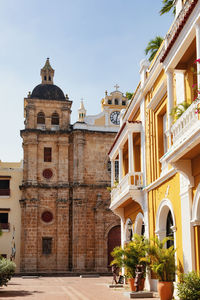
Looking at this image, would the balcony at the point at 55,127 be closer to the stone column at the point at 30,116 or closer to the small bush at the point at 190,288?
the stone column at the point at 30,116

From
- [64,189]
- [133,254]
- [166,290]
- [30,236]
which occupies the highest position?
[64,189]

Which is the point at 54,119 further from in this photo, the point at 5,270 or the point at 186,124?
the point at 186,124

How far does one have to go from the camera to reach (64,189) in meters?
41.0

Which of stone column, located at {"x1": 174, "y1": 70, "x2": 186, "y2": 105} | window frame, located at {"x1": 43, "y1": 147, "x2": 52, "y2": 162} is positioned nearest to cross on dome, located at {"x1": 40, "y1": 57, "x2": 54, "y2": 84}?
window frame, located at {"x1": 43, "y1": 147, "x2": 52, "y2": 162}

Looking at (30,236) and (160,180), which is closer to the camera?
(160,180)

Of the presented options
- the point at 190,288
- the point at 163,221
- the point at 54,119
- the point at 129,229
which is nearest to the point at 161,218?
the point at 163,221

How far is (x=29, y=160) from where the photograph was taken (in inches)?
1619

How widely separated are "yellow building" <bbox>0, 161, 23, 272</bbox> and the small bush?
28469 mm

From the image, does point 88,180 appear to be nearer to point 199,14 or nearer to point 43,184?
point 43,184

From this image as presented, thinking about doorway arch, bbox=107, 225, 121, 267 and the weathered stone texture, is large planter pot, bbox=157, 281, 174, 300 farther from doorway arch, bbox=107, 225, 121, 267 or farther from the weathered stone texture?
doorway arch, bbox=107, 225, 121, 267

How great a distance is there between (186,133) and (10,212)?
104 ft

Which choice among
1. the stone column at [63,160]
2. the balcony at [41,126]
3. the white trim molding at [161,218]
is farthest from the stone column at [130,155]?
the balcony at [41,126]

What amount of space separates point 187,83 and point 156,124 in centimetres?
426

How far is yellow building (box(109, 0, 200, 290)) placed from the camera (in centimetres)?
1189
